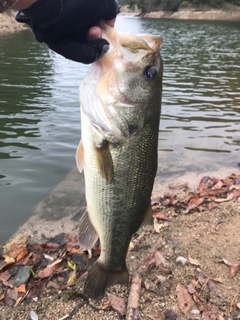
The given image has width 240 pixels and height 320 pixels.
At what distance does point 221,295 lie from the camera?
12.6ft

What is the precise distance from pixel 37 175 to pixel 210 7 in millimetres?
78735

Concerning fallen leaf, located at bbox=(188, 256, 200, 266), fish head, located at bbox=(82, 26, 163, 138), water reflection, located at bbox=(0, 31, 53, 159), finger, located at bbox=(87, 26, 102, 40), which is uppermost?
finger, located at bbox=(87, 26, 102, 40)

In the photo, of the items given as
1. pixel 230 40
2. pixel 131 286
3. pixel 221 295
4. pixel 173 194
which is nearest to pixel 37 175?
pixel 173 194

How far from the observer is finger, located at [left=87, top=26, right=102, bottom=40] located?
2.38m

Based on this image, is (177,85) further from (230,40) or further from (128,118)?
(230,40)

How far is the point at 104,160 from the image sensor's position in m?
2.46

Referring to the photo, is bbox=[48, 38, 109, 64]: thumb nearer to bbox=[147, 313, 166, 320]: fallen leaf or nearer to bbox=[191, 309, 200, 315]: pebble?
bbox=[147, 313, 166, 320]: fallen leaf

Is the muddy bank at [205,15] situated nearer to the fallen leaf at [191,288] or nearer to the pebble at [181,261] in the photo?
the pebble at [181,261]

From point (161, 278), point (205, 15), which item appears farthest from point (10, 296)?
point (205, 15)

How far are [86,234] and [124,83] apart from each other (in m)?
1.20

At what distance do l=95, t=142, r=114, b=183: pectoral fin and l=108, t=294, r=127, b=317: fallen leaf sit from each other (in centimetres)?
179

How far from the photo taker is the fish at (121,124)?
2398 mm

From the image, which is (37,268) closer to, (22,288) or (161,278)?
(22,288)

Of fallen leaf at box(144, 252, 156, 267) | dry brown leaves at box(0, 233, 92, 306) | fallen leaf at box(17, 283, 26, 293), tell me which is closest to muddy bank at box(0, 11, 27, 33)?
dry brown leaves at box(0, 233, 92, 306)
